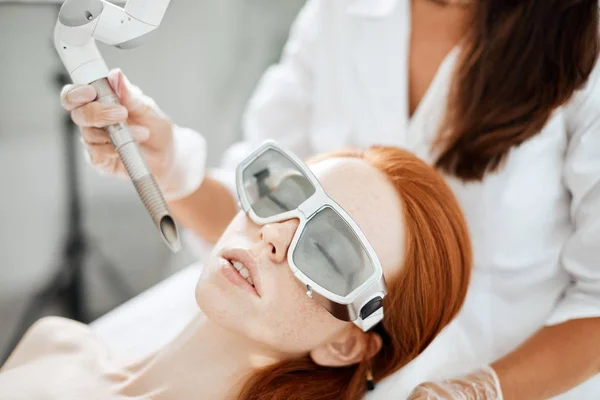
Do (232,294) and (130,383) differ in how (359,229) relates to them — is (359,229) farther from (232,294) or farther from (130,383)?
(130,383)

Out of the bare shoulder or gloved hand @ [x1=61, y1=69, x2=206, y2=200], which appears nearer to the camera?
gloved hand @ [x1=61, y1=69, x2=206, y2=200]

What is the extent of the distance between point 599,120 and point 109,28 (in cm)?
76

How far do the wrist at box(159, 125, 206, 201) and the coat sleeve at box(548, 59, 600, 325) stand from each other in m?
0.64

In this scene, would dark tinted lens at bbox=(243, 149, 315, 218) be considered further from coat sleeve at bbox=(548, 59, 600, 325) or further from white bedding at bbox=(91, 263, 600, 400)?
coat sleeve at bbox=(548, 59, 600, 325)

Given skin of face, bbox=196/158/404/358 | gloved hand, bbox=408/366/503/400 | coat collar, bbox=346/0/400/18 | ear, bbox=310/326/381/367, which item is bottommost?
gloved hand, bbox=408/366/503/400

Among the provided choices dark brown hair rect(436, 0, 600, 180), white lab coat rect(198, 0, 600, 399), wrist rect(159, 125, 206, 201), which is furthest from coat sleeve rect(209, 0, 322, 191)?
dark brown hair rect(436, 0, 600, 180)

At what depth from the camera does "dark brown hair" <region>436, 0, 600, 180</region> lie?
0.92 meters

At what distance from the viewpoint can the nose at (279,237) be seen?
2.36 feet

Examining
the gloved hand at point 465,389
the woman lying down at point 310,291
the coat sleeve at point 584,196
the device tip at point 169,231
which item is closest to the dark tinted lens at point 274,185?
the woman lying down at point 310,291

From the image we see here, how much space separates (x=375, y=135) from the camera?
1.15 m

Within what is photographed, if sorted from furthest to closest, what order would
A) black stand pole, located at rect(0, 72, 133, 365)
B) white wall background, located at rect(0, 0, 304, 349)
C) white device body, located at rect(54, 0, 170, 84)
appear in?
black stand pole, located at rect(0, 72, 133, 365)
white wall background, located at rect(0, 0, 304, 349)
white device body, located at rect(54, 0, 170, 84)

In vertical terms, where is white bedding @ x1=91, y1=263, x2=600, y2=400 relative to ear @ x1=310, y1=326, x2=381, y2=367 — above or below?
below

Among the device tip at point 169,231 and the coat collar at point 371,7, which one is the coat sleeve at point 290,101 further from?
the device tip at point 169,231

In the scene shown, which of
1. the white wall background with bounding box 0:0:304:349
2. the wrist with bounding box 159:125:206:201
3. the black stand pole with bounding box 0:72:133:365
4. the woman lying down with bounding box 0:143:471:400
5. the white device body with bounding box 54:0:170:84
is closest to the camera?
the white device body with bounding box 54:0:170:84
